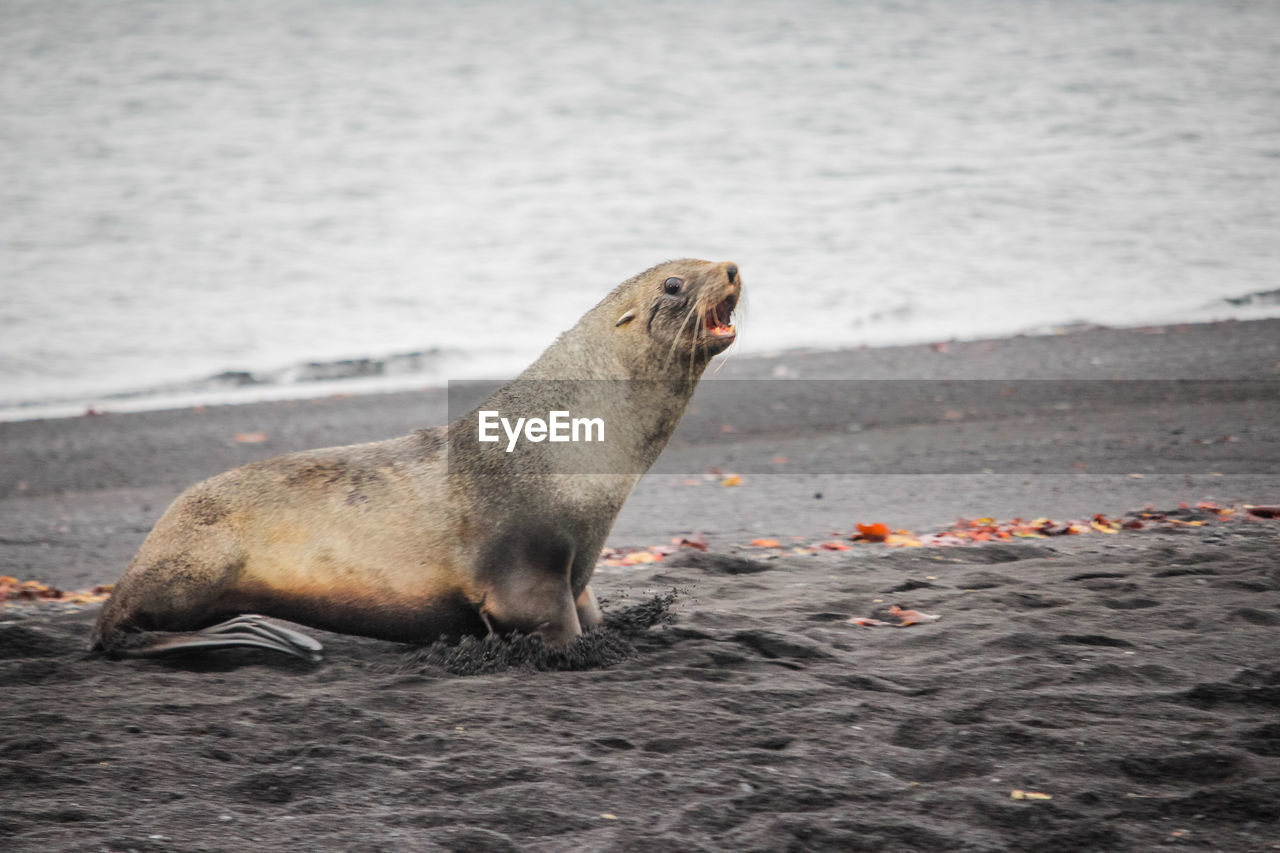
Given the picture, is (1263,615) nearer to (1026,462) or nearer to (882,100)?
(1026,462)

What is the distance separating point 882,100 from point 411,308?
18.5 metres

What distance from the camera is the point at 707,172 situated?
27906 millimetres

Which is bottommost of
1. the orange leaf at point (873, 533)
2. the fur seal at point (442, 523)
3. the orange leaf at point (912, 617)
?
the orange leaf at point (873, 533)

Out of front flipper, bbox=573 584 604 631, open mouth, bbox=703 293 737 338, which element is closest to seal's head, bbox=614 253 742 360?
open mouth, bbox=703 293 737 338

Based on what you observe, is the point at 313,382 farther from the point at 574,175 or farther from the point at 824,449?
the point at 574,175

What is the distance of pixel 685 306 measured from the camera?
14.8 feet

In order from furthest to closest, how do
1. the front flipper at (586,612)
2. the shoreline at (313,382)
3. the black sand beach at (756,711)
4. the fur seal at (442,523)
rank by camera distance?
the shoreline at (313,382)
the front flipper at (586,612)
the fur seal at (442,523)
the black sand beach at (756,711)

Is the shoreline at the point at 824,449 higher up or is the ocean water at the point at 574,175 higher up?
the ocean water at the point at 574,175

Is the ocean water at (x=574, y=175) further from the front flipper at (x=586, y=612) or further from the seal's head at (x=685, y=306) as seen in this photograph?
the seal's head at (x=685, y=306)

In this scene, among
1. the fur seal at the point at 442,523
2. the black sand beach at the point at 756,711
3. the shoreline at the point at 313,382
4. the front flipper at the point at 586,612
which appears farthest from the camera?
the shoreline at the point at 313,382

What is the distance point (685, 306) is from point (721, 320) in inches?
6.1

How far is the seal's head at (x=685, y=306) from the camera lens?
14.6ft

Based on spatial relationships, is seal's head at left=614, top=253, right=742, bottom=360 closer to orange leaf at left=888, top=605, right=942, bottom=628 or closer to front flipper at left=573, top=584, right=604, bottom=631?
front flipper at left=573, top=584, right=604, bottom=631

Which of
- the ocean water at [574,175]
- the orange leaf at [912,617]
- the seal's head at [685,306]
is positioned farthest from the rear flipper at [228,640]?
the ocean water at [574,175]
